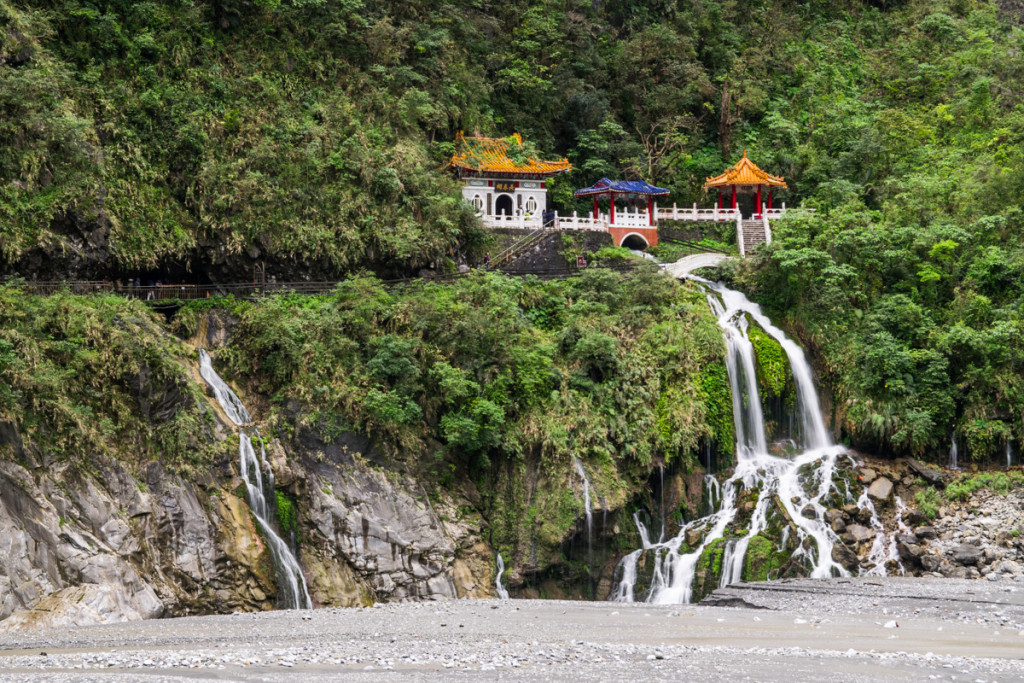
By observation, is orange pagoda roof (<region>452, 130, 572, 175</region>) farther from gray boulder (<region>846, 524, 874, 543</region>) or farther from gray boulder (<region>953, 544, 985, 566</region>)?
gray boulder (<region>953, 544, 985, 566</region>)

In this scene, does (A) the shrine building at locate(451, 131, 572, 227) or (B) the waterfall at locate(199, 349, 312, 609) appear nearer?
(B) the waterfall at locate(199, 349, 312, 609)

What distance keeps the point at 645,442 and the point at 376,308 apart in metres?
8.45

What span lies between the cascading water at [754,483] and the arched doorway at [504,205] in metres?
10.0

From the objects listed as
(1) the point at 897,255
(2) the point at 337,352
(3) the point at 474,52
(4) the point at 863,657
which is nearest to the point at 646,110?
(3) the point at 474,52

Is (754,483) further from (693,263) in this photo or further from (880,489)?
(693,263)

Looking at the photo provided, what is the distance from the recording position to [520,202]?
140 ft

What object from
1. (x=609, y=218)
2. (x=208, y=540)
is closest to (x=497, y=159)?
(x=609, y=218)

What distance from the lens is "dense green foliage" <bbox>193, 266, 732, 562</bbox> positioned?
93.1ft

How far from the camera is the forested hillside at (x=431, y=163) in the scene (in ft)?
103

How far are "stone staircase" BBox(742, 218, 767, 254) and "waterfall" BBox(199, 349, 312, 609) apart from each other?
2203cm

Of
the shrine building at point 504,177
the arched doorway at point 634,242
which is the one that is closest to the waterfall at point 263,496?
the shrine building at point 504,177

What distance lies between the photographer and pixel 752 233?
42.2 m

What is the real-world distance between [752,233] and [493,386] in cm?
1682

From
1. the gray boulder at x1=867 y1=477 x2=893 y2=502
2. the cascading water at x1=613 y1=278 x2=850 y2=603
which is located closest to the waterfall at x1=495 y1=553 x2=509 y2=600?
the cascading water at x1=613 y1=278 x2=850 y2=603
